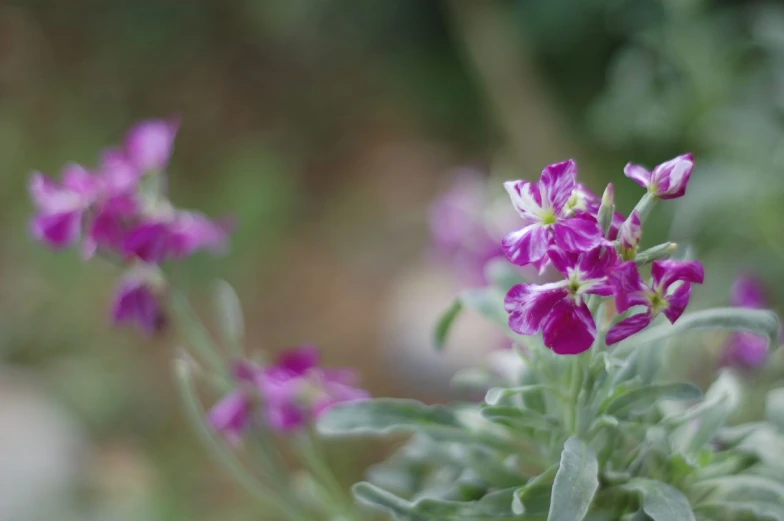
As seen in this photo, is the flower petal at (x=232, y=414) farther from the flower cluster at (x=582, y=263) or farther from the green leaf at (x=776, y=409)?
the green leaf at (x=776, y=409)

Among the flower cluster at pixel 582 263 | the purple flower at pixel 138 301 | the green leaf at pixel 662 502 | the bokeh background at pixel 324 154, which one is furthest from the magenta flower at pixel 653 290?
the bokeh background at pixel 324 154

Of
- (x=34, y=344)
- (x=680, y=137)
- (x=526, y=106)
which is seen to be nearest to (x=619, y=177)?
(x=526, y=106)

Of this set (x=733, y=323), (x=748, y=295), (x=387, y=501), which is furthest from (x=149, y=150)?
(x=748, y=295)

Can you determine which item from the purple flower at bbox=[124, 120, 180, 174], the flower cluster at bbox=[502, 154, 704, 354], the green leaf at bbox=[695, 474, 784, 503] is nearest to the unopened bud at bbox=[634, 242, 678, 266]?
the flower cluster at bbox=[502, 154, 704, 354]

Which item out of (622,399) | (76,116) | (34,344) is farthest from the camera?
(76,116)

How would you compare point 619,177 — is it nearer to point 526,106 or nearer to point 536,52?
point 526,106

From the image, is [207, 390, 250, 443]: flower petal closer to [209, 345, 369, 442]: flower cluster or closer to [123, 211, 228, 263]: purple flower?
[209, 345, 369, 442]: flower cluster

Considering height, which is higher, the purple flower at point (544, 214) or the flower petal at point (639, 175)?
the flower petal at point (639, 175)
